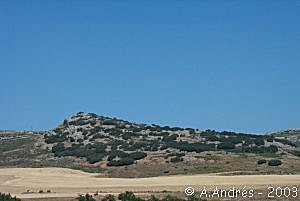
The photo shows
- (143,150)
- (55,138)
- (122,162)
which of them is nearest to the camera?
(122,162)

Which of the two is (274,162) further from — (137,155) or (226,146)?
(137,155)

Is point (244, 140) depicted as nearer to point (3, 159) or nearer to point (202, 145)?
point (202, 145)

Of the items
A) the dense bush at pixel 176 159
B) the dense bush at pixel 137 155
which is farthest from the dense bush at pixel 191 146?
the dense bush at pixel 176 159

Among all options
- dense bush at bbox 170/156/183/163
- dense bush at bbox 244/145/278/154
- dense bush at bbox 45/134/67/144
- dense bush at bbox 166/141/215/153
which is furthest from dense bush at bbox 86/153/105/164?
dense bush at bbox 244/145/278/154

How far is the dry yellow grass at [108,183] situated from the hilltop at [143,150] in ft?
25.4

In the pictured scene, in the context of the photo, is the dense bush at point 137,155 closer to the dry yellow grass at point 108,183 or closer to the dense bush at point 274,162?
the dry yellow grass at point 108,183

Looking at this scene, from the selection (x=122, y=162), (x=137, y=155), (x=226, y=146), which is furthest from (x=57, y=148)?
(x=226, y=146)

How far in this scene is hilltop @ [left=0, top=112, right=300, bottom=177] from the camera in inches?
2687

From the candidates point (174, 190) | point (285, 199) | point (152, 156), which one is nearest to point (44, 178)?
point (152, 156)

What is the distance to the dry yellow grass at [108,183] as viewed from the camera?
45.8 metres

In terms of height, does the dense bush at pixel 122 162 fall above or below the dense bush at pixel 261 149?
below

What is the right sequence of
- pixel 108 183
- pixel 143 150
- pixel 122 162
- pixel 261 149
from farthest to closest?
pixel 143 150, pixel 261 149, pixel 122 162, pixel 108 183

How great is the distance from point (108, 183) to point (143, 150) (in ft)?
94.2

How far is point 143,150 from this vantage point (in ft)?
273
